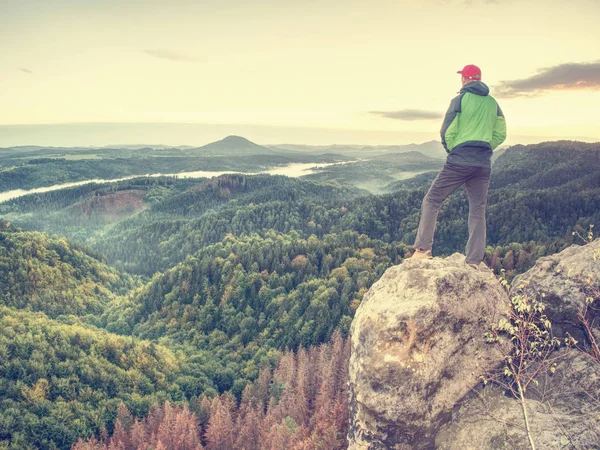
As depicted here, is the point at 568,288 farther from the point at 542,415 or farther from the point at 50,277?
the point at 50,277

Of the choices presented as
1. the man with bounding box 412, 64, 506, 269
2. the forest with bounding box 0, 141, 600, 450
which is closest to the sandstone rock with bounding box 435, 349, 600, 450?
the man with bounding box 412, 64, 506, 269

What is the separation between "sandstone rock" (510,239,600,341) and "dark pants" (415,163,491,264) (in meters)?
2.65

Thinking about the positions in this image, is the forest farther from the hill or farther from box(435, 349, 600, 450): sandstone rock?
box(435, 349, 600, 450): sandstone rock

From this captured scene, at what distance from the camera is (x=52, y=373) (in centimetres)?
6944

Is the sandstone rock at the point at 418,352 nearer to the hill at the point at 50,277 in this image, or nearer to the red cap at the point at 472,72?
the red cap at the point at 472,72

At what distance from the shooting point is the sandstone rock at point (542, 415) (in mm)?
14766

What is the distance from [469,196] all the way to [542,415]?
31.0 ft

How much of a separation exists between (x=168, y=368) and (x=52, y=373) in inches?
775

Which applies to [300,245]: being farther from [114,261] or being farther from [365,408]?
[114,261]

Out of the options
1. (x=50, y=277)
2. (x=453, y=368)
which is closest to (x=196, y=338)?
(x=50, y=277)

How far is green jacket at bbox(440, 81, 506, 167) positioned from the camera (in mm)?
16281

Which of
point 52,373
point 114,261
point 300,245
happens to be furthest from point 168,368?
point 114,261

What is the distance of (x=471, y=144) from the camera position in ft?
54.1

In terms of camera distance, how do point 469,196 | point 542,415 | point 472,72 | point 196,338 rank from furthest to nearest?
point 196,338, point 469,196, point 472,72, point 542,415
